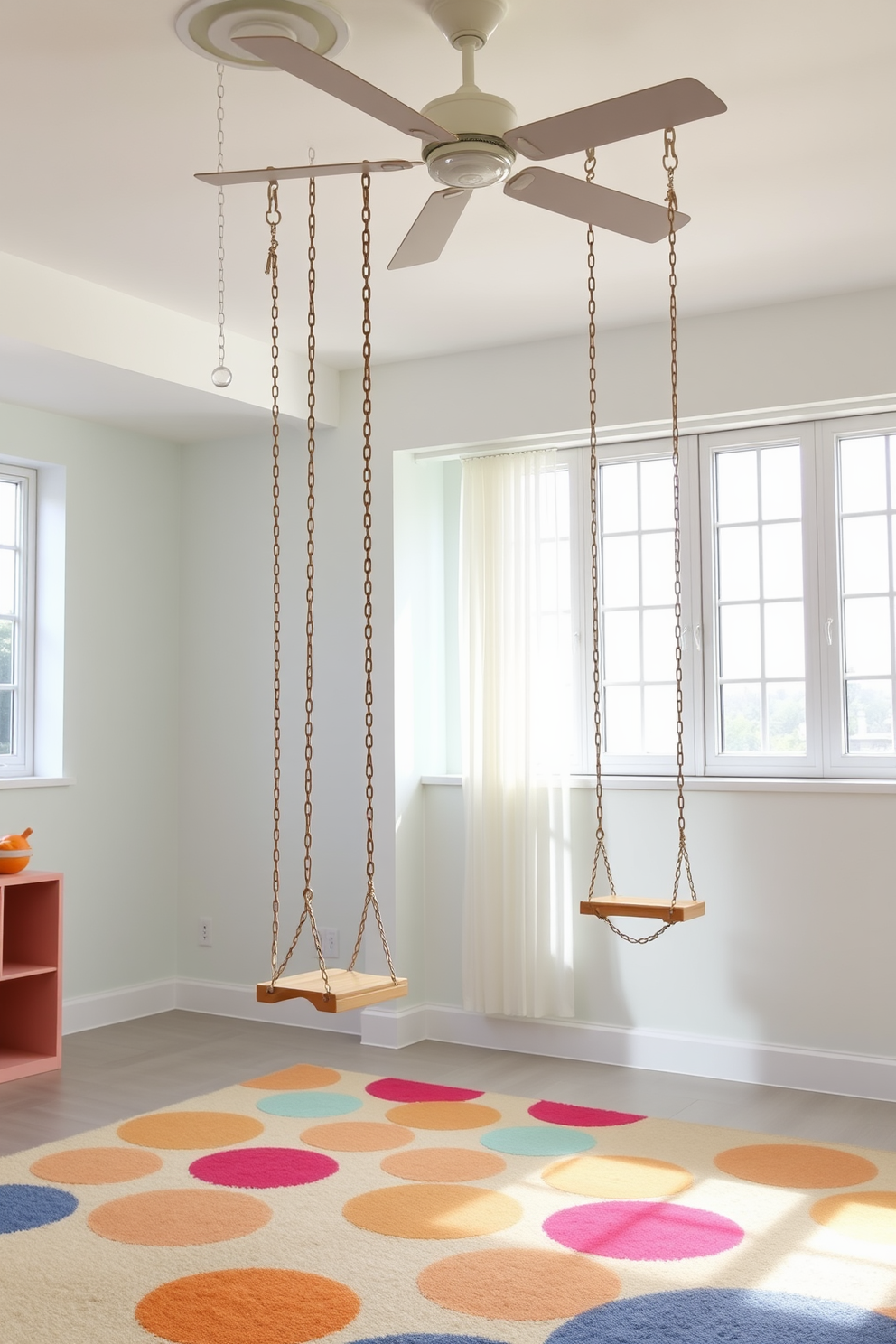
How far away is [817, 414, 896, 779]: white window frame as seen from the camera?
4.78m

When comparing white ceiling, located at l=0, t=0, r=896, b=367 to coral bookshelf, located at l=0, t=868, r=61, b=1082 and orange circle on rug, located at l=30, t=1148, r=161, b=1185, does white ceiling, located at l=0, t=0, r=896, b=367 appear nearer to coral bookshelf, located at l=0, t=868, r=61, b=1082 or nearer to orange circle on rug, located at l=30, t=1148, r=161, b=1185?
coral bookshelf, located at l=0, t=868, r=61, b=1082

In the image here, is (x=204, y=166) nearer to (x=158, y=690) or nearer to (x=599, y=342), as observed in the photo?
(x=599, y=342)

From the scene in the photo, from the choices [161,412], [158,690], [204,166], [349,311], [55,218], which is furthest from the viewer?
[158,690]

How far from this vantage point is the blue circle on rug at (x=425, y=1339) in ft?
8.57

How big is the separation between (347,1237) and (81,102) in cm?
292

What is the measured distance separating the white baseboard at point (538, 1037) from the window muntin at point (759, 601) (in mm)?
1139

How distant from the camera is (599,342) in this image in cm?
509

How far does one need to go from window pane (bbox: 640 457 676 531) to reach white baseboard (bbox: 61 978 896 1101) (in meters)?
2.06

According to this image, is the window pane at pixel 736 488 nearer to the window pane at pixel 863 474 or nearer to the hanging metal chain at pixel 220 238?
the window pane at pixel 863 474

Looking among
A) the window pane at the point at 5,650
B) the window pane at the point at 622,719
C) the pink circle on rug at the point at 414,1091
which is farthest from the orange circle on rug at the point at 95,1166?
the window pane at the point at 622,719

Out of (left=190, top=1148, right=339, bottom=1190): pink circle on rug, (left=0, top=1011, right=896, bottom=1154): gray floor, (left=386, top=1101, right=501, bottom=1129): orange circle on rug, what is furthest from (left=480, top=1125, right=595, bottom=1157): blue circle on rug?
(left=190, top=1148, right=339, bottom=1190): pink circle on rug

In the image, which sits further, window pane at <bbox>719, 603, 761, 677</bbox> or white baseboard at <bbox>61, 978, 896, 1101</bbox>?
window pane at <bbox>719, 603, 761, 677</bbox>

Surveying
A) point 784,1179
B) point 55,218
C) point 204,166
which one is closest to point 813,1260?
point 784,1179

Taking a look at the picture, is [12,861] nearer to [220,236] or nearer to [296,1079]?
[296,1079]
